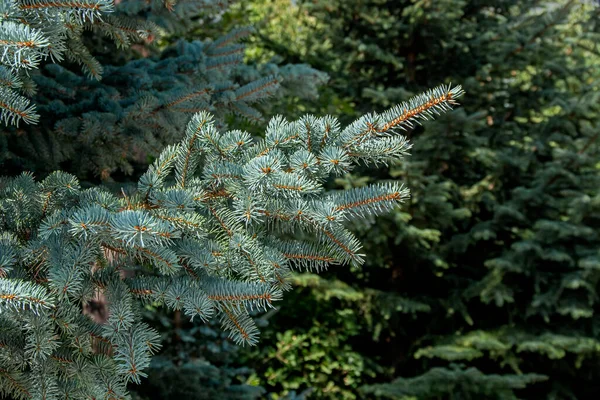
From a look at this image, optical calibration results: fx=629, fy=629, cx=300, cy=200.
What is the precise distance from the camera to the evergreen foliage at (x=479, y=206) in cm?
447

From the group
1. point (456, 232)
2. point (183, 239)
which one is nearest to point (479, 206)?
point (456, 232)

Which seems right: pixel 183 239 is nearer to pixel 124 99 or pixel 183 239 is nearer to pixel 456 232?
pixel 124 99

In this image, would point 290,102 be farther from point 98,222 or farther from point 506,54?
point 98,222

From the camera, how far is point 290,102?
Result: 4.61m

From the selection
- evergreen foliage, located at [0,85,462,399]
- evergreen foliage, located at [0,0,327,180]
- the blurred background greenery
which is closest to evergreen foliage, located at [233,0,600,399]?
the blurred background greenery

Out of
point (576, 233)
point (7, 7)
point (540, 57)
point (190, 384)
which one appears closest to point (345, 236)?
point (7, 7)

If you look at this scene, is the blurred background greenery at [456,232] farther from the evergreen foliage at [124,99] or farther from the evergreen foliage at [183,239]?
the evergreen foliage at [183,239]

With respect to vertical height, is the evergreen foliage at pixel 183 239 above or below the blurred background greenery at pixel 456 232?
below

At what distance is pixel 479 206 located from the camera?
5.36 m

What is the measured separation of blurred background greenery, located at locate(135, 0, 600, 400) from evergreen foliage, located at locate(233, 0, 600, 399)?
0.02m

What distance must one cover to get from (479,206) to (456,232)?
12.2 inches

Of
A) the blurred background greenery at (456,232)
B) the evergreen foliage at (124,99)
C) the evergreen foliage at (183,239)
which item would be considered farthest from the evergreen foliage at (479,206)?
the evergreen foliage at (183,239)

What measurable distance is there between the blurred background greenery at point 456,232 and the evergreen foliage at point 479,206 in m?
0.02

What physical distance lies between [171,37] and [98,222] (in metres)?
3.55
